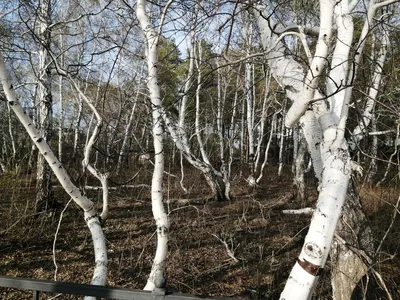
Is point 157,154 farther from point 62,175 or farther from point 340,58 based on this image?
point 340,58

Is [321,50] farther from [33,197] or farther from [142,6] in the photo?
[33,197]

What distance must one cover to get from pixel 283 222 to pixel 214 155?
6.79 meters

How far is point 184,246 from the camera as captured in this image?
5.77m

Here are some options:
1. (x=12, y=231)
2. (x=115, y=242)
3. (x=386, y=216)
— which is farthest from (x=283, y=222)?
(x=12, y=231)

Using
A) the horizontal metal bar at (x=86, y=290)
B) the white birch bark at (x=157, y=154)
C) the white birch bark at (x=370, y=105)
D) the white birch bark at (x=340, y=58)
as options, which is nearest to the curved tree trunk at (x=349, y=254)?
the white birch bark at (x=370, y=105)

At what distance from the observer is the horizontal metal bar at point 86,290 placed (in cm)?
154

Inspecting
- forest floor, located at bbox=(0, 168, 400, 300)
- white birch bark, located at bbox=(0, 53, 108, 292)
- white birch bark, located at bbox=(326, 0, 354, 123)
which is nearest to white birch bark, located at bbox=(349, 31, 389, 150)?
white birch bark, located at bbox=(326, 0, 354, 123)

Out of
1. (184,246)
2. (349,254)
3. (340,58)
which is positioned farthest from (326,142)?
(184,246)

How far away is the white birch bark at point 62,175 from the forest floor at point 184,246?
0.69 meters

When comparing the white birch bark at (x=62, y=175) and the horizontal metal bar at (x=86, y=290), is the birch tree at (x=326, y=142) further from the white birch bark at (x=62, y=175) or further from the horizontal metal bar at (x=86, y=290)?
the white birch bark at (x=62, y=175)

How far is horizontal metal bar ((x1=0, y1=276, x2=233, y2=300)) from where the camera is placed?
1536mm

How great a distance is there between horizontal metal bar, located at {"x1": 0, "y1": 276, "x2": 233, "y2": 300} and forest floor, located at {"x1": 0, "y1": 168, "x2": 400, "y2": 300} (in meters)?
1.69

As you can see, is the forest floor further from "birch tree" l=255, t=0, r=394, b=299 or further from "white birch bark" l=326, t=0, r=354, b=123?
"white birch bark" l=326, t=0, r=354, b=123

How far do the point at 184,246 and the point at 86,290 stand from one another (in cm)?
425
